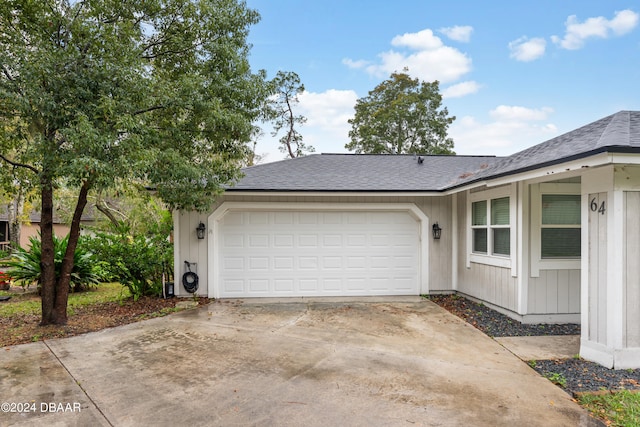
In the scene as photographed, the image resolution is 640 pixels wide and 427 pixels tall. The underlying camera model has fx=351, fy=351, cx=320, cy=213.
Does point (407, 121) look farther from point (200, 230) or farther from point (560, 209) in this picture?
point (200, 230)

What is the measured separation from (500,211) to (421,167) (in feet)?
10.8

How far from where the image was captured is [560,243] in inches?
229

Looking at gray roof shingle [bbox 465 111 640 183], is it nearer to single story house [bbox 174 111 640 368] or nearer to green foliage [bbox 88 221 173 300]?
single story house [bbox 174 111 640 368]

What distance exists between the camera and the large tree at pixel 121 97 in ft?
14.6

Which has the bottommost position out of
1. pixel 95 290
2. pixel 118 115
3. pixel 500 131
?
pixel 95 290

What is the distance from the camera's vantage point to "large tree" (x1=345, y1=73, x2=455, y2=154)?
82.6 ft

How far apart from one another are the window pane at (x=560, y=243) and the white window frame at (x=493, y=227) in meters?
0.46

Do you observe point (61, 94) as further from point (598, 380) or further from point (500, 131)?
point (500, 131)

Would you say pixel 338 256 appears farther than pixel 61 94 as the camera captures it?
Yes

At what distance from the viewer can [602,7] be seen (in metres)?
10.6

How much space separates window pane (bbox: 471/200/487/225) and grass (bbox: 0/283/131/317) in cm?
769

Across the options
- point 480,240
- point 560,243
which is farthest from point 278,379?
point 480,240

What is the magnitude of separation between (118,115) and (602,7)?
13.6 m

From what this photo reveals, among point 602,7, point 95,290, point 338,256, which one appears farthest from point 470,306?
point 602,7
